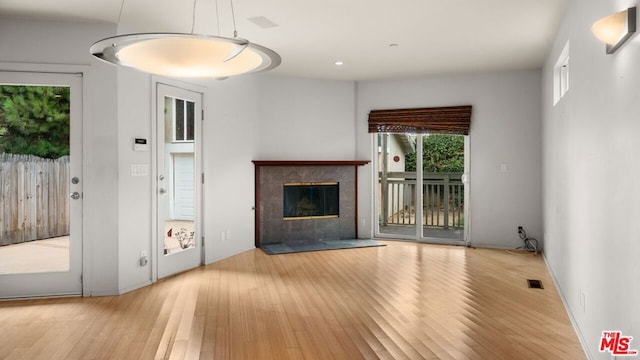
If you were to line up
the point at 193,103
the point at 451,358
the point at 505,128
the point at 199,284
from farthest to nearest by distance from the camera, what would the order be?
the point at 505,128, the point at 193,103, the point at 199,284, the point at 451,358

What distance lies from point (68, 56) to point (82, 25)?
1.01 ft

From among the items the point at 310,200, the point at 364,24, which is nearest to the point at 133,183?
the point at 364,24

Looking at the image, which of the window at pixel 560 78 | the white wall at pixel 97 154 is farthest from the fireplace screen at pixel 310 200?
the window at pixel 560 78

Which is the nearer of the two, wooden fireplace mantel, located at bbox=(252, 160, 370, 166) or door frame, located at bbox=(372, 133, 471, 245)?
Result: wooden fireplace mantel, located at bbox=(252, 160, 370, 166)

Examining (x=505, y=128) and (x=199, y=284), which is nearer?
(x=199, y=284)

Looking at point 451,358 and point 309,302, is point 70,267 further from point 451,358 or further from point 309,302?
point 451,358

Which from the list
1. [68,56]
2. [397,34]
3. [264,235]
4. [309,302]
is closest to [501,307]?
[309,302]

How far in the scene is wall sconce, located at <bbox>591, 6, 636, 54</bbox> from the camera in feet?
5.77

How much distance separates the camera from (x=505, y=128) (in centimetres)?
612

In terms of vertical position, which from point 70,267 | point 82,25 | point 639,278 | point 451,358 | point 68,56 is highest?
point 82,25

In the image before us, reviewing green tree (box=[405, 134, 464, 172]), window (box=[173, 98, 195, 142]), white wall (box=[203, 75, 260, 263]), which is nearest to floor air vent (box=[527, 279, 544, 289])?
green tree (box=[405, 134, 464, 172])

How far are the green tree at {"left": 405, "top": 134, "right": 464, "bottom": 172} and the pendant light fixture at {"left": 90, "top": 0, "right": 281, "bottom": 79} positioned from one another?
464cm

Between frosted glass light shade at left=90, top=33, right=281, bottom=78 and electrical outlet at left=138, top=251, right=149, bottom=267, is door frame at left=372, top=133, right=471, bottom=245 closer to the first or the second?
electrical outlet at left=138, top=251, right=149, bottom=267

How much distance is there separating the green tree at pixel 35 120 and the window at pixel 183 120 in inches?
42.8
